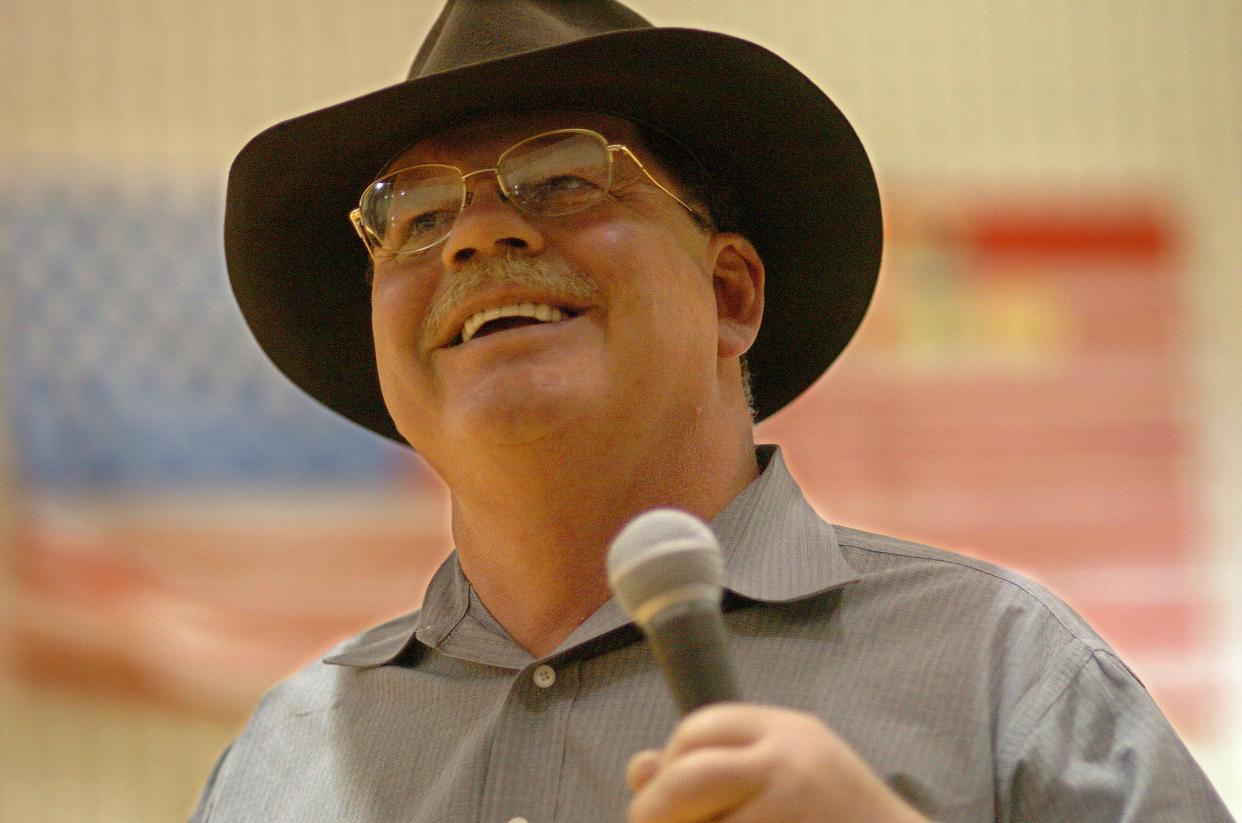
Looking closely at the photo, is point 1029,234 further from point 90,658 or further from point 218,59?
point 90,658

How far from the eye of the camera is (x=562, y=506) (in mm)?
1364

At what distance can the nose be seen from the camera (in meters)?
1.34

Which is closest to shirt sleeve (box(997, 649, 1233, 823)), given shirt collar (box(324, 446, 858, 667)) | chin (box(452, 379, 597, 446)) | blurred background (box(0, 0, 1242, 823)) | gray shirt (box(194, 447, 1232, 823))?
gray shirt (box(194, 447, 1232, 823))

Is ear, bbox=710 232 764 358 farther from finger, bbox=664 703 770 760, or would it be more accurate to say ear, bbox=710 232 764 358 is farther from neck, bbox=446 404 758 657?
finger, bbox=664 703 770 760

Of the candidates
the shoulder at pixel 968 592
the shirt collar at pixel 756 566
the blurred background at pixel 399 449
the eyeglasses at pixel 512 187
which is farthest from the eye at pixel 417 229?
the blurred background at pixel 399 449

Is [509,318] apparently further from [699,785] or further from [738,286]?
[699,785]

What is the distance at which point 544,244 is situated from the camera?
4.43 feet

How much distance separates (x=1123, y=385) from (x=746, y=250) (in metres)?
2.73

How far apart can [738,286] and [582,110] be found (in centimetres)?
28

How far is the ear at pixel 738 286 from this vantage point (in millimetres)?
1547

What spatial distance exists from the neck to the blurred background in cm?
218

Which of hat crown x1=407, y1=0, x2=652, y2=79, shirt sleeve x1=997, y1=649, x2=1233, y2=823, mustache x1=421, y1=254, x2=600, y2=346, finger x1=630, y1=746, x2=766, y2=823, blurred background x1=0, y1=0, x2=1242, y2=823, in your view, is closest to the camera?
finger x1=630, y1=746, x2=766, y2=823

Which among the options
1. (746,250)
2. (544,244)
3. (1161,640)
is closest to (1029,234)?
(1161,640)

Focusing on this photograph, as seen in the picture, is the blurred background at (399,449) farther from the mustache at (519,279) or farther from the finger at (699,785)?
the finger at (699,785)
